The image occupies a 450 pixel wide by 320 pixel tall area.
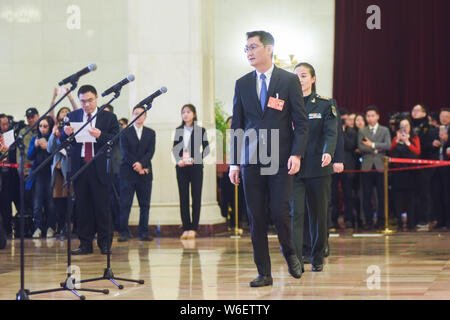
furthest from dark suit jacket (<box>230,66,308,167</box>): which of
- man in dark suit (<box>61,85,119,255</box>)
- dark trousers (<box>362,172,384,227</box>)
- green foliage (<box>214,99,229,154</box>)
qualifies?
green foliage (<box>214,99,229,154</box>)

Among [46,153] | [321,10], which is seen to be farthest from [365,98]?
[46,153]

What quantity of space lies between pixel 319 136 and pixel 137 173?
12.7 feet

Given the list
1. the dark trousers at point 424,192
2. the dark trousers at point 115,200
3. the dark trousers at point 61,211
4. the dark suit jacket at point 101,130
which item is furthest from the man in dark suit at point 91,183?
the dark trousers at point 424,192

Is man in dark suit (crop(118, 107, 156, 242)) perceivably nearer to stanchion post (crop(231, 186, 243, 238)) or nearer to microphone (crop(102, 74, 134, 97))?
stanchion post (crop(231, 186, 243, 238))

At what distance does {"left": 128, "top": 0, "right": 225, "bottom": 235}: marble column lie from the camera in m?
10.1

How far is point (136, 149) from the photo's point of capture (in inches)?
380

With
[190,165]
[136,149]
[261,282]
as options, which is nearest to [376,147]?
[190,165]

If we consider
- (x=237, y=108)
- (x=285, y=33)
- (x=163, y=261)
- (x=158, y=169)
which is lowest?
(x=163, y=261)

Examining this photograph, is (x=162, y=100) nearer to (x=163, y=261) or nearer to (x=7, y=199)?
(x=7, y=199)

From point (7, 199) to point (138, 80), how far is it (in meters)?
2.47

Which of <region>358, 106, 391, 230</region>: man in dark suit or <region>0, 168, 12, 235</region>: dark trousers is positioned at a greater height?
<region>358, 106, 391, 230</region>: man in dark suit

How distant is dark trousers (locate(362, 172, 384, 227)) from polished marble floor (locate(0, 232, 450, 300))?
0.94m

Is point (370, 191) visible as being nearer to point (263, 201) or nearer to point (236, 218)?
point (236, 218)
